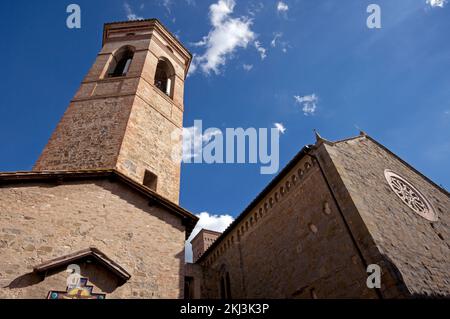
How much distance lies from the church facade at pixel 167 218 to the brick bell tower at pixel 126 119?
1.8 inches

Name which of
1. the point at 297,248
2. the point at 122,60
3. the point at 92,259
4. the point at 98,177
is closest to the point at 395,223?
the point at 297,248

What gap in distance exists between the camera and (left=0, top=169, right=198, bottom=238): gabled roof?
6.35m

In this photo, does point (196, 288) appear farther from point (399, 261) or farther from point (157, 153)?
point (399, 261)

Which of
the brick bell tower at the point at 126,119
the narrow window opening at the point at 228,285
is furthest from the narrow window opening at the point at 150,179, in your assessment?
the narrow window opening at the point at 228,285

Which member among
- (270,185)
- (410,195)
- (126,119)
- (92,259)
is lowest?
(92,259)

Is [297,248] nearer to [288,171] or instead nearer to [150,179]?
[288,171]

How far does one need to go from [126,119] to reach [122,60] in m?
5.73

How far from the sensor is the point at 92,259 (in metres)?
5.82

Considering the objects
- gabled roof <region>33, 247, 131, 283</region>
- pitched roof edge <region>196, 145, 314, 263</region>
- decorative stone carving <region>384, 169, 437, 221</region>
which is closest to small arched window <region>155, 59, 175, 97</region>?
pitched roof edge <region>196, 145, 314, 263</region>

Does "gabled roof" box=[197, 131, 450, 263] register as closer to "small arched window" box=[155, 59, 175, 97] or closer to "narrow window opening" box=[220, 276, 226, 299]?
"narrow window opening" box=[220, 276, 226, 299]

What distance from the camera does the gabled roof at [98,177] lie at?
6.35 metres

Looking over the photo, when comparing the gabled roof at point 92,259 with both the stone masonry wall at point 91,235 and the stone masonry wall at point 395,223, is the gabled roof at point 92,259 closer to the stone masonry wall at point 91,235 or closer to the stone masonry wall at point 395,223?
the stone masonry wall at point 91,235

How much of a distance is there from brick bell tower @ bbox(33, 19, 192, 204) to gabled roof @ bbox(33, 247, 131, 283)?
278 cm
